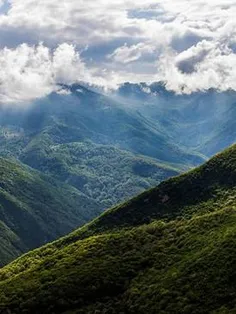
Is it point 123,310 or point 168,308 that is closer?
point 168,308

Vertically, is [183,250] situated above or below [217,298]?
above

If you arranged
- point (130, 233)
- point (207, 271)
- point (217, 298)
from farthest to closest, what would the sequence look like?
point (130, 233), point (207, 271), point (217, 298)

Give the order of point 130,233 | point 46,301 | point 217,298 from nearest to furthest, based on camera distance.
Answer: point 217,298 → point 46,301 → point 130,233

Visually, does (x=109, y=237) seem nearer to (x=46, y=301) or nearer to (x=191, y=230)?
(x=191, y=230)

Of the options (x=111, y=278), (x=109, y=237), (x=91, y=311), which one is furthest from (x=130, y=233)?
(x=91, y=311)

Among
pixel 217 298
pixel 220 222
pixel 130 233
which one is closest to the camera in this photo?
pixel 217 298

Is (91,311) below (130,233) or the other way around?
below

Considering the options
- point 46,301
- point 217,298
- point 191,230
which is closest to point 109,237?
point 191,230

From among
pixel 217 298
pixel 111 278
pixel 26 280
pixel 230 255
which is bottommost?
pixel 217 298

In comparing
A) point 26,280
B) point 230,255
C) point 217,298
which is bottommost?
point 217,298
